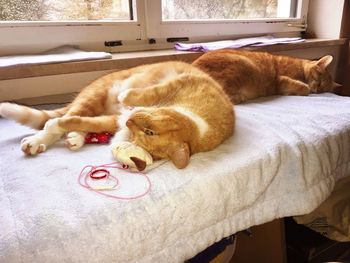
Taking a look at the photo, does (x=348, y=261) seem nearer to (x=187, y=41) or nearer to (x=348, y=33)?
(x=187, y=41)

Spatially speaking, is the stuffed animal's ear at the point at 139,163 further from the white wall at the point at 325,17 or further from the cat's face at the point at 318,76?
the white wall at the point at 325,17

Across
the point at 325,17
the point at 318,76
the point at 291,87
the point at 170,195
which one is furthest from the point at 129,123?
the point at 325,17

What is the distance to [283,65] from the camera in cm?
158

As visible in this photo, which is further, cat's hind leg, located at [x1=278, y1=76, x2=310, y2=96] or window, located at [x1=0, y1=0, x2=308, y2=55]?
cat's hind leg, located at [x1=278, y1=76, x2=310, y2=96]

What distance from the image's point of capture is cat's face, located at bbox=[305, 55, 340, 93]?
1552mm

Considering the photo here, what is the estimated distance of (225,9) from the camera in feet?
6.07

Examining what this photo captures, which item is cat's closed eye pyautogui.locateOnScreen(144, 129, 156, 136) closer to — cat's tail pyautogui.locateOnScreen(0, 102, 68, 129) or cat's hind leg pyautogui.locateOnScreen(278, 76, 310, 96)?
cat's tail pyautogui.locateOnScreen(0, 102, 68, 129)

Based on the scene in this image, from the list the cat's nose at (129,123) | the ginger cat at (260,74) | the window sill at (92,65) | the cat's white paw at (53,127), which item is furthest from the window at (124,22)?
the cat's nose at (129,123)

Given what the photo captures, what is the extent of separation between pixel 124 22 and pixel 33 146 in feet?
3.01

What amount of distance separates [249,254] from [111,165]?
610mm

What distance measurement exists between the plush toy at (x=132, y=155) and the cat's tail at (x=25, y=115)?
32 cm

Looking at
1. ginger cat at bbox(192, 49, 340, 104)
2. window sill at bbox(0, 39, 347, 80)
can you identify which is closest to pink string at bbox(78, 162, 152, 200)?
window sill at bbox(0, 39, 347, 80)

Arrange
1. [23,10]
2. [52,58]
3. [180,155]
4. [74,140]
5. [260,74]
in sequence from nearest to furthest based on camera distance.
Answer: [180,155] < [74,140] < [52,58] < [23,10] < [260,74]

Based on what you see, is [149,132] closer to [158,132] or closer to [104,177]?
[158,132]
